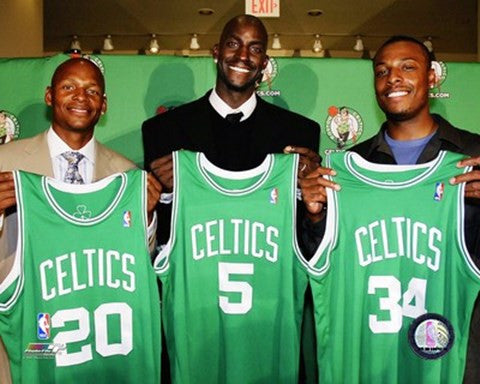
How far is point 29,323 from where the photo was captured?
7.55 feet

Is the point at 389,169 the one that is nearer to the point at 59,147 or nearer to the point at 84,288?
the point at 84,288

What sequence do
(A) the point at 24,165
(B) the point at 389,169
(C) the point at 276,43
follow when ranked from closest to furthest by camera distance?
1. (B) the point at 389,169
2. (A) the point at 24,165
3. (C) the point at 276,43

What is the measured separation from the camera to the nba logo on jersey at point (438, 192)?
2.35 metres

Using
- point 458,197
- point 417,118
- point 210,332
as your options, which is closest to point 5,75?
point 210,332

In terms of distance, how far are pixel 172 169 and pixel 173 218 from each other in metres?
0.19

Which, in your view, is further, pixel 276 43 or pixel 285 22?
pixel 276 43

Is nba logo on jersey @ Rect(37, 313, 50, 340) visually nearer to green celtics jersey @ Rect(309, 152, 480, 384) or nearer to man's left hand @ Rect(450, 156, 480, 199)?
green celtics jersey @ Rect(309, 152, 480, 384)

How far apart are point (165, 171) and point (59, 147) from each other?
579 mm

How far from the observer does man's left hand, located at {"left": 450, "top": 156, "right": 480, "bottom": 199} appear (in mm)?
2307

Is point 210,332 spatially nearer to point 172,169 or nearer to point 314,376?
point 172,169

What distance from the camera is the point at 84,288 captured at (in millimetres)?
2357

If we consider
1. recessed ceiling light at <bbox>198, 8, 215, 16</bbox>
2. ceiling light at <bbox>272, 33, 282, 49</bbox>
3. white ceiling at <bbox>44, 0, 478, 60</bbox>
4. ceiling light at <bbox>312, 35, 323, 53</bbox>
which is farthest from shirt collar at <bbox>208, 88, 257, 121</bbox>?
ceiling light at <bbox>312, 35, 323, 53</bbox>

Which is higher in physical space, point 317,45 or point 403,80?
Answer: point 317,45

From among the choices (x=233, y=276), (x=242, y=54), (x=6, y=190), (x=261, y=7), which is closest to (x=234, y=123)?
(x=242, y=54)
